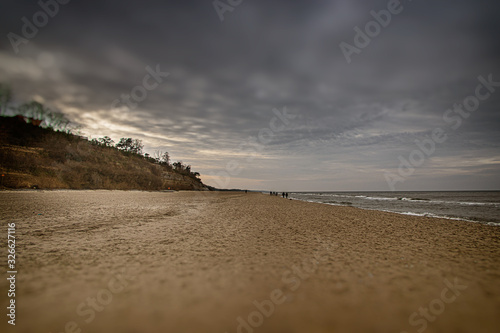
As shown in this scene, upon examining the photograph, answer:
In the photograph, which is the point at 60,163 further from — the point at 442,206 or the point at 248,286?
the point at 442,206

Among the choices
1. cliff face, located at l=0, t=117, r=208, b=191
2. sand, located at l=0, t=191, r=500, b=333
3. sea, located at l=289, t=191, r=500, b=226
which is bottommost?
sea, located at l=289, t=191, r=500, b=226

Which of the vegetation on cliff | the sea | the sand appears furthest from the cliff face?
the sea

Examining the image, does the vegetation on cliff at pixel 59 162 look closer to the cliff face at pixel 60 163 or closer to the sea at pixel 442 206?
the cliff face at pixel 60 163

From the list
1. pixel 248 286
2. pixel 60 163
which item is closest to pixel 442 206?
pixel 248 286

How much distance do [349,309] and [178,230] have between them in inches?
294

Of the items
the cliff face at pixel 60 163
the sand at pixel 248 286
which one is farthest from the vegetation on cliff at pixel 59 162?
the sand at pixel 248 286

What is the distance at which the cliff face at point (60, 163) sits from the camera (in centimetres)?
3288

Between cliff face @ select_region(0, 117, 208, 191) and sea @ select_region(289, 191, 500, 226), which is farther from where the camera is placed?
cliff face @ select_region(0, 117, 208, 191)

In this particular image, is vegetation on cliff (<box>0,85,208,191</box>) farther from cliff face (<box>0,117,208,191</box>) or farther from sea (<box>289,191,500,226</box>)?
sea (<box>289,191,500,226</box>)

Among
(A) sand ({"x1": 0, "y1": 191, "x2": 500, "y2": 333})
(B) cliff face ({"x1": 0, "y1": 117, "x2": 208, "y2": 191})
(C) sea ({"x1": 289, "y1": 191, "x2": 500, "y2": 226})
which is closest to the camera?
(A) sand ({"x1": 0, "y1": 191, "x2": 500, "y2": 333})

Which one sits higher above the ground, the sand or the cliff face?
the cliff face

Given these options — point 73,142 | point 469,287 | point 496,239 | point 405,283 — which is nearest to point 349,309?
point 405,283

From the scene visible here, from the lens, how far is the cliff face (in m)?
32.9

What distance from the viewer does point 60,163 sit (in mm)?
41219
